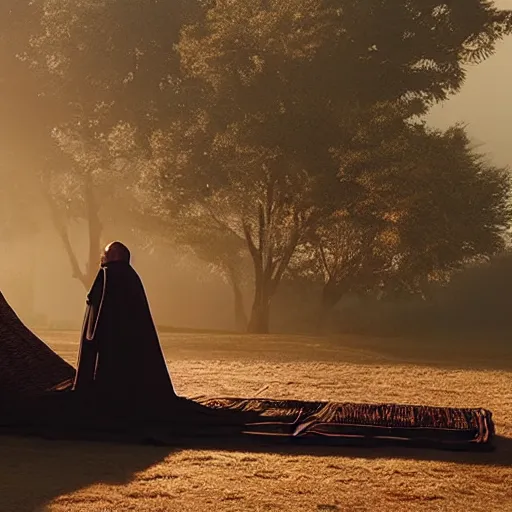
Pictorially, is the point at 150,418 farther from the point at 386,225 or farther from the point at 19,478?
the point at 386,225

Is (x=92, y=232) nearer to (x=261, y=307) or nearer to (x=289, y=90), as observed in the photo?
(x=261, y=307)

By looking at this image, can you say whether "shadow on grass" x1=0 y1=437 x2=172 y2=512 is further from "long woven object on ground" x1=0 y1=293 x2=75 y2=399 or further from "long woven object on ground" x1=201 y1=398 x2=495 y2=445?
"long woven object on ground" x1=201 y1=398 x2=495 y2=445

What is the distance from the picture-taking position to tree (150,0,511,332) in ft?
82.1

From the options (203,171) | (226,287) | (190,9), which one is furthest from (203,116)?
(226,287)

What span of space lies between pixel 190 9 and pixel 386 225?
12.1 m

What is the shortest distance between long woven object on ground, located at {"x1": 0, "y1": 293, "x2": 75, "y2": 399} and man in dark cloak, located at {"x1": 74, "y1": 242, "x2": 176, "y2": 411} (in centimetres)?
76

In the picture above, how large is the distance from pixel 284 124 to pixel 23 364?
17411 millimetres

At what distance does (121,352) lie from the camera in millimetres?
8016

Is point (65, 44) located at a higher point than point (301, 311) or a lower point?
higher

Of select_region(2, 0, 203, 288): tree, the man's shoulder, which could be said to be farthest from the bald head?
select_region(2, 0, 203, 288): tree

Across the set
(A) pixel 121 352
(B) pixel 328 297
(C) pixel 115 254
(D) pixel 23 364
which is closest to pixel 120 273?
(C) pixel 115 254

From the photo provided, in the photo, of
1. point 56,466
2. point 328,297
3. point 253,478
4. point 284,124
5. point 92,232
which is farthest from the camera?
point 92,232

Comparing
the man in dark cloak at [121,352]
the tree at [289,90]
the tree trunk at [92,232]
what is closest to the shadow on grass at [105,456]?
the man in dark cloak at [121,352]

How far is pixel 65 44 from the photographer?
107 ft
